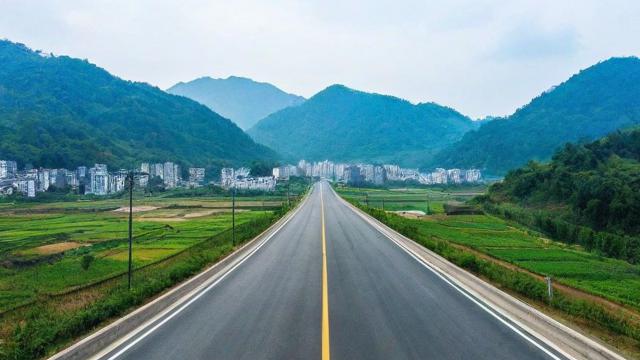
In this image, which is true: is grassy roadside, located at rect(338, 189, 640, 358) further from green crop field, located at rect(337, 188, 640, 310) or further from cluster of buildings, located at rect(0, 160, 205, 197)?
cluster of buildings, located at rect(0, 160, 205, 197)

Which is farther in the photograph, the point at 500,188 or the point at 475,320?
the point at 500,188

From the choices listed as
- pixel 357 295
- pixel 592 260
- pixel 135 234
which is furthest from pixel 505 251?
pixel 135 234

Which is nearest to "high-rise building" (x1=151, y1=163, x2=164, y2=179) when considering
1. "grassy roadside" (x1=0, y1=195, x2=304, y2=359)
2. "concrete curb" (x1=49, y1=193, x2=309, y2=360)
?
"grassy roadside" (x1=0, y1=195, x2=304, y2=359)

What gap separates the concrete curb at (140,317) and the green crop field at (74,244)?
8.72 metres

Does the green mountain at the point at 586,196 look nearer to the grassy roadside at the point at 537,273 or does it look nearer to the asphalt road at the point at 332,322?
the grassy roadside at the point at 537,273

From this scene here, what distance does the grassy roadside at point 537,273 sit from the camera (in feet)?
34.7

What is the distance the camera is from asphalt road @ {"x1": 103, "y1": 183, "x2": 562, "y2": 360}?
875cm

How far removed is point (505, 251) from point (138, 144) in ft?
554

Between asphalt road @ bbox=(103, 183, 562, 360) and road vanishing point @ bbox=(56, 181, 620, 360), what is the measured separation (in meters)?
0.02

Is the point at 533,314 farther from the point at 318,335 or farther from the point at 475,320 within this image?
the point at 318,335

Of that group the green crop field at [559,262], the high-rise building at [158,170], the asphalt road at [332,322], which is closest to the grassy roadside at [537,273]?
the green crop field at [559,262]

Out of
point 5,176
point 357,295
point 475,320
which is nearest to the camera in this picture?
point 475,320

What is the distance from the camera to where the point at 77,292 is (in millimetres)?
21375

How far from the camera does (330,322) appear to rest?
10.6 m
